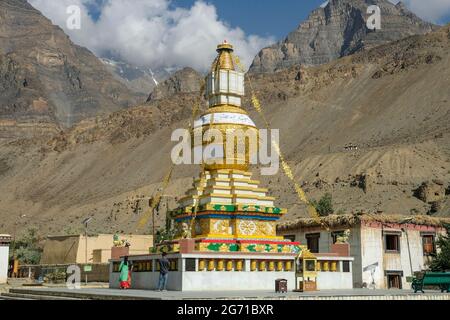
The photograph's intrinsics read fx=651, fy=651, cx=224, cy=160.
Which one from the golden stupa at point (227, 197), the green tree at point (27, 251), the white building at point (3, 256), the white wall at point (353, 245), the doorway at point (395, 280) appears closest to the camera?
the golden stupa at point (227, 197)

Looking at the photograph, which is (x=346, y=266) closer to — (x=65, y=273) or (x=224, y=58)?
(x=224, y=58)

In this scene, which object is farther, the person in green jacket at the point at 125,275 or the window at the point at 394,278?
the window at the point at 394,278

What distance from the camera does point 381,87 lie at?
113 meters

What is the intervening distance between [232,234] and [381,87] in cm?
9174

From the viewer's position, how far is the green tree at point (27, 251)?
63969mm

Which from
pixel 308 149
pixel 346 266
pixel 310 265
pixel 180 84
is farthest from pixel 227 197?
pixel 180 84

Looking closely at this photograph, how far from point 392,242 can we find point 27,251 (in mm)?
42741

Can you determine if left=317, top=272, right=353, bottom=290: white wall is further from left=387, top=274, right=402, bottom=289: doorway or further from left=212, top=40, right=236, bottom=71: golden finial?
left=212, top=40, right=236, bottom=71: golden finial

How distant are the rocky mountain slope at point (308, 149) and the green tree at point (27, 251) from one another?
1027 centimetres

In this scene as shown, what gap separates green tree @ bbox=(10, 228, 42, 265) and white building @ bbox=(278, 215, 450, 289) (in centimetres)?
3674

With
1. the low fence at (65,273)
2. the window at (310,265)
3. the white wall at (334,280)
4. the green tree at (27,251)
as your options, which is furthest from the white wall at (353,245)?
the green tree at (27,251)

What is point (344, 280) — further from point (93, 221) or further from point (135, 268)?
point (93, 221)

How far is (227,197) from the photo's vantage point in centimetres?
2752

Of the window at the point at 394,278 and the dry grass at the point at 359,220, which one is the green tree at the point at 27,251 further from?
the window at the point at 394,278
